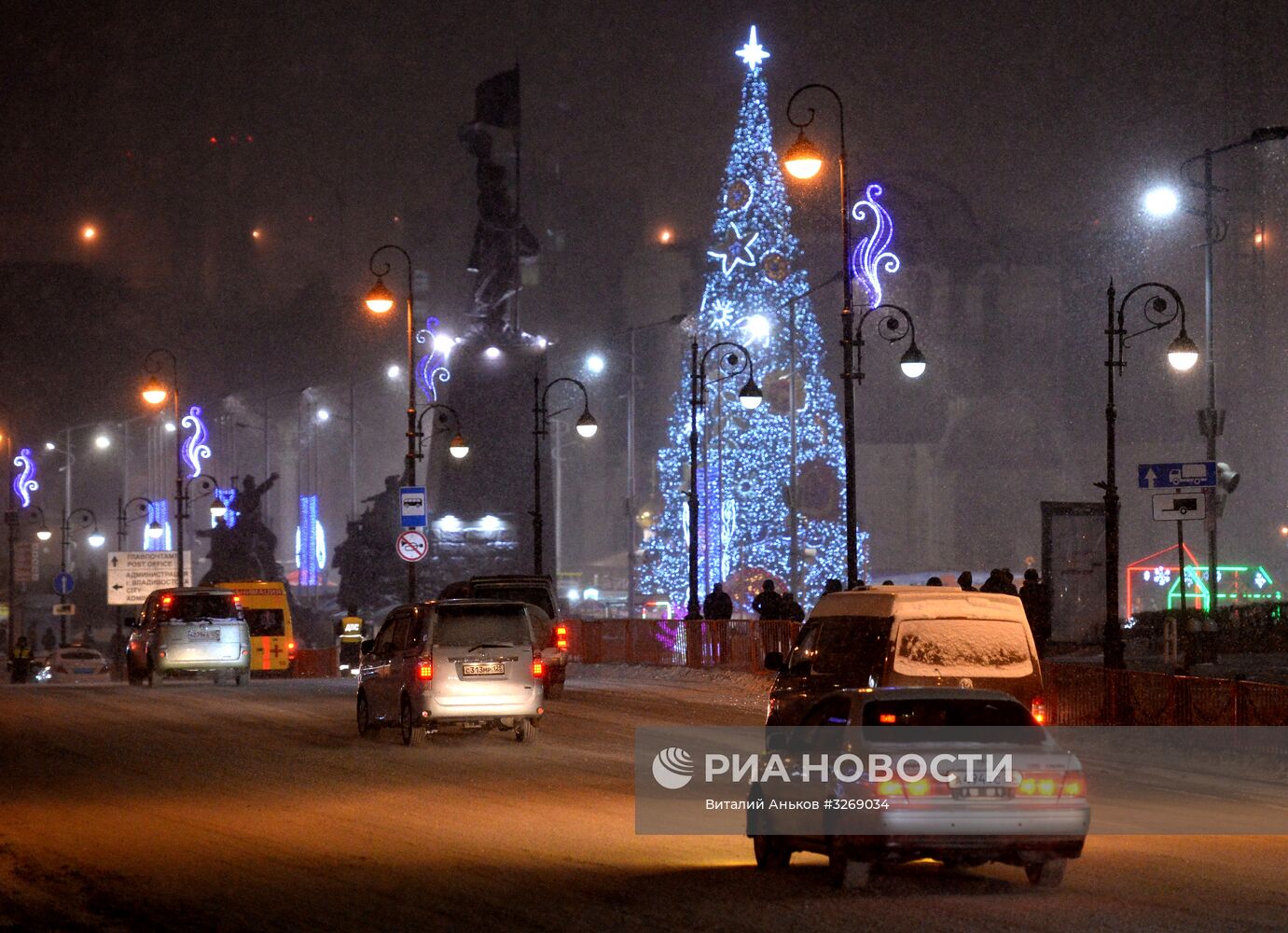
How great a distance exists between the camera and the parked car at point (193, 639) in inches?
1255

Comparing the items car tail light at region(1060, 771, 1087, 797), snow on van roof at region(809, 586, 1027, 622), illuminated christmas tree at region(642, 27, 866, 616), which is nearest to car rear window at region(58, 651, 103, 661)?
illuminated christmas tree at region(642, 27, 866, 616)

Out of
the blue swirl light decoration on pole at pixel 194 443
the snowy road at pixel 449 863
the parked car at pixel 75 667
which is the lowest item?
the parked car at pixel 75 667

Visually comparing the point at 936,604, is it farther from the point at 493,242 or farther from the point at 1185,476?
the point at 493,242

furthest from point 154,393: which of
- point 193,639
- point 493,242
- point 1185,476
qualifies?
point 1185,476

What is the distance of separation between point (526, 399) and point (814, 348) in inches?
527

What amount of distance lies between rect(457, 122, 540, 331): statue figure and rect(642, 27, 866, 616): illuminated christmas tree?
7.89 m

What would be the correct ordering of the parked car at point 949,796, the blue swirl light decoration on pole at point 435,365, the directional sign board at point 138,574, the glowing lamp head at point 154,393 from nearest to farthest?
the parked car at point 949,796, the glowing lamp head at point 154,393, the directional sign board at point 138,574, the blue swirl light decoration on pole at point 435,365

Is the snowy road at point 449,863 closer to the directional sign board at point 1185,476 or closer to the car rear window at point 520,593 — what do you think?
the directional sign board at point 1185,476

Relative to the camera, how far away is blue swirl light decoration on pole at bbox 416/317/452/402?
62.2m

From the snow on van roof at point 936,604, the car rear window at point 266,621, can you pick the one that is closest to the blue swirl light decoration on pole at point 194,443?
the car rear window at point 266,621

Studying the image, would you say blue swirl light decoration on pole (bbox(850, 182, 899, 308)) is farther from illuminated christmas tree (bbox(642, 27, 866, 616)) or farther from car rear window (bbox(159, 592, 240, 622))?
car rear window (bbox(159, 592, 240, 622))

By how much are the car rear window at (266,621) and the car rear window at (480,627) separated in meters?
22.5

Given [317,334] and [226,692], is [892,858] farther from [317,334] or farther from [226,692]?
[317,334]

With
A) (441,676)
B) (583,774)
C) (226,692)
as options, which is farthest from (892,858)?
(226,692)
